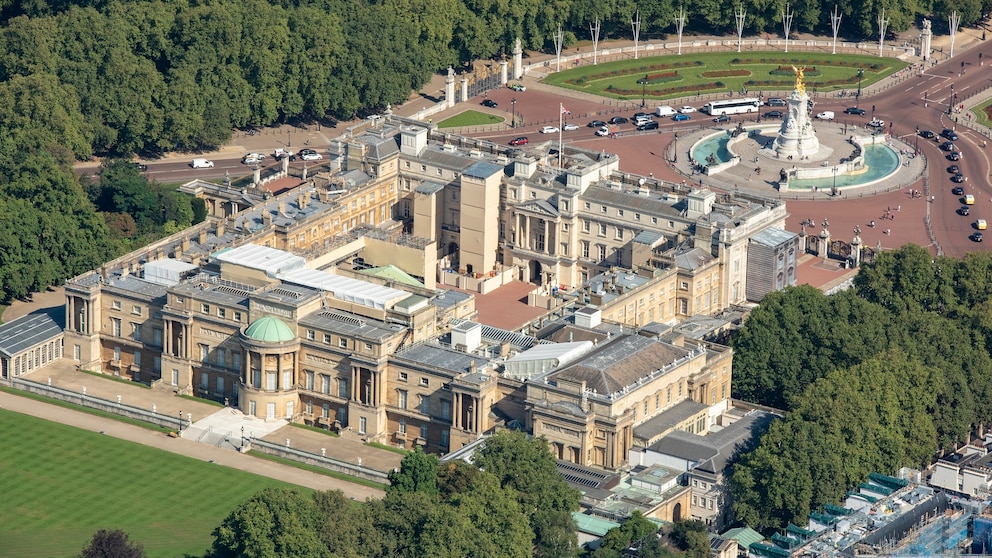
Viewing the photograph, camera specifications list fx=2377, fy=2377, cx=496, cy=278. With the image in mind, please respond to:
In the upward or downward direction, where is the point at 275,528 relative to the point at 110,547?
upward

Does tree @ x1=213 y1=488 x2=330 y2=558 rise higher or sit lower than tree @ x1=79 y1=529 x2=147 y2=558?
higher

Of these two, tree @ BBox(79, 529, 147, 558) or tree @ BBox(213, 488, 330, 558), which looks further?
tree @ BBox(79, 529, 147, 558)

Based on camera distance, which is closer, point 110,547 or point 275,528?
point 275,528

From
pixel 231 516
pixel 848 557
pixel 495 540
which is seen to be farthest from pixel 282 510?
pixel 848 557

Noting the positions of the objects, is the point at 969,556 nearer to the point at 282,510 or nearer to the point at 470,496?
the point at 470,496

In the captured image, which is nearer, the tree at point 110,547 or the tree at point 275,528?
the tree at point 275,528

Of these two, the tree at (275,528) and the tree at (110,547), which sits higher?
the tree at (275,528)
